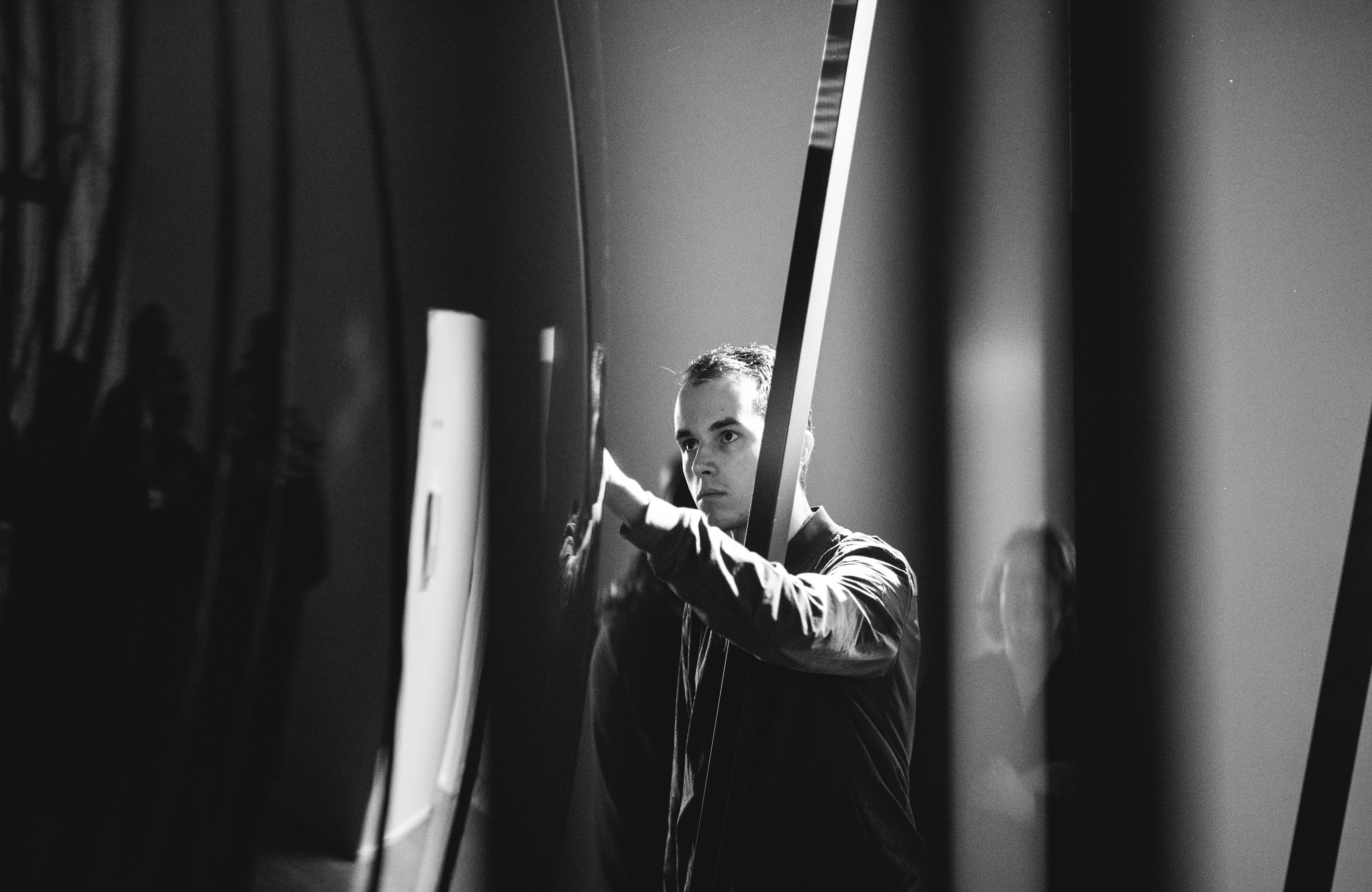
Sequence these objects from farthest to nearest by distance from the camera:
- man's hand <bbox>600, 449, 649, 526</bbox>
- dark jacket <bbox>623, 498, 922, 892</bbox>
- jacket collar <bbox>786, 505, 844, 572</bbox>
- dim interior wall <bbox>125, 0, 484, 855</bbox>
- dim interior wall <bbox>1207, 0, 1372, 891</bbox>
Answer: dim interior wall <bbox>1207, 0, 1372, 891</bbox> < jacket collar <bbox>786, 505, 844, 572</bbox> < dark jacket <bbox>623, 498, 922, 892</bbox> < man's hand <bbox>600, 449, 649, 526</bbox> < dim interior wall <bbox>125, 0, 484, 855</bbox>

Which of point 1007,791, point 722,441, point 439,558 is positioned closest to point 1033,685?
point 1007,791

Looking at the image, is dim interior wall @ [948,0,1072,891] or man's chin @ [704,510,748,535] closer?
man's chin @ [704,510,748,535]

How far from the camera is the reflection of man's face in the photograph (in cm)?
61

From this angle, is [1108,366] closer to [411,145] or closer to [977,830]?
[977,830]

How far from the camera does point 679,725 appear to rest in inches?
25.1

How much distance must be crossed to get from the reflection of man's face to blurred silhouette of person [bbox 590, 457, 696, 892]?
0.07 metres

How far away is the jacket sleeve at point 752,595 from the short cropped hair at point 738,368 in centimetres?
15

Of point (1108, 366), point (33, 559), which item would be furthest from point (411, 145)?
point (1108, 366)

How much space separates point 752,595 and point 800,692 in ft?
0.54

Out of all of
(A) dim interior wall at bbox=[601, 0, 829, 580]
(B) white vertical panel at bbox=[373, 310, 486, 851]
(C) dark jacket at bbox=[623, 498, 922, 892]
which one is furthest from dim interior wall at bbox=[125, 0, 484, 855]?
(A) dim interior wall at bbox=[601, 0, 829, 580]

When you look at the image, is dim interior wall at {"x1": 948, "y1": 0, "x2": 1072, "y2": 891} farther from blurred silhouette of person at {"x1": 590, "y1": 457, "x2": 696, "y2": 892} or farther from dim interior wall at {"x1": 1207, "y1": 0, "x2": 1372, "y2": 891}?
blurred silhouette of person at {"x1": 590, "y1": 457, "x2": 696, "y2": 892}

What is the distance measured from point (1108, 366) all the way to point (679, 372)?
412 millimetres

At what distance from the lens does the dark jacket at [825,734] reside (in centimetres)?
53

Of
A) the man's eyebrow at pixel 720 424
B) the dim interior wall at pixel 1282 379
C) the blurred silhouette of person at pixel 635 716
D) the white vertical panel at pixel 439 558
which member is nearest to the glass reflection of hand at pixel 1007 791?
the dim interior wall at pixel 1282 379
